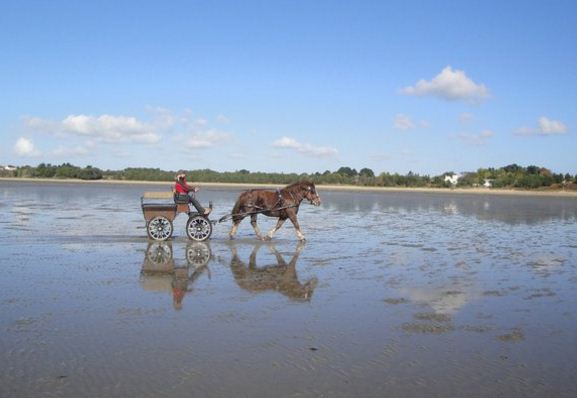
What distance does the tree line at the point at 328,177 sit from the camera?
75.4 meters

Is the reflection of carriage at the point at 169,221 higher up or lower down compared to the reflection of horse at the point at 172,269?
higher up

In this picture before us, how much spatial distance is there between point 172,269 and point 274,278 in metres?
1.96

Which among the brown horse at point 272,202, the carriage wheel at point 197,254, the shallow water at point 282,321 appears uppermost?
the brown horse at point 272,202

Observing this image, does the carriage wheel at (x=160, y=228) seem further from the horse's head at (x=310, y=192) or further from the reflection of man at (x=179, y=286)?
the reflection of man at (x=179, y=286)

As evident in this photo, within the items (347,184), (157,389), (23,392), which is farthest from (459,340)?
(347,184)

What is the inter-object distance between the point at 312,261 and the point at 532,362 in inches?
248

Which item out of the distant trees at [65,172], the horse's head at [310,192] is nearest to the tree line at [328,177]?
the distant trees at [65,172]

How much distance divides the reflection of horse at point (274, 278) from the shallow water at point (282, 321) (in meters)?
0.05

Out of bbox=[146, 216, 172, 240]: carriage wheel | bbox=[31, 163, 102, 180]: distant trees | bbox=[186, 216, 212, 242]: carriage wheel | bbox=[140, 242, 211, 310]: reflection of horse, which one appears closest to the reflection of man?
bbox=[140, 242, 211, 310]: reflection of horse

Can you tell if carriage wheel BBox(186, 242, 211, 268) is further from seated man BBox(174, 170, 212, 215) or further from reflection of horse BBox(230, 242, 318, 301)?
seated man BBox(174, 170, 212, 215)

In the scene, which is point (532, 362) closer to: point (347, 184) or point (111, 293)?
point (111, 293)

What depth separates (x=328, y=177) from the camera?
90000 millimetres

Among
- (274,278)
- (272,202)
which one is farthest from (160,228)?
(274,278)

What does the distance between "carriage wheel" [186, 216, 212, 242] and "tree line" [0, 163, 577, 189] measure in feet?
213
